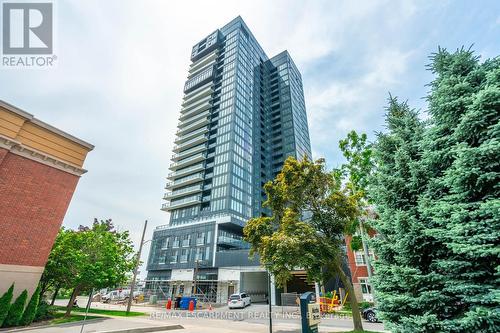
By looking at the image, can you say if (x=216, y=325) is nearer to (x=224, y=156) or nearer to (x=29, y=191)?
(x=29, y=191)

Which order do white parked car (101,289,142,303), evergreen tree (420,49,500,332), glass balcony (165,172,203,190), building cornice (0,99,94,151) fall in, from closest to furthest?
evergreen tree (420,49,500,332)
building cornice (0,99,94,151)
white parked car (101,289,142,303)
glass balcony (165,172,203,190)

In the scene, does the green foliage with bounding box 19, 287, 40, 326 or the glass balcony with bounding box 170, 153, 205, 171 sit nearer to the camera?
the green foliage with bounding box 19, 287, 40, 326

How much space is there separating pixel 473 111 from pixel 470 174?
1500 millimetres

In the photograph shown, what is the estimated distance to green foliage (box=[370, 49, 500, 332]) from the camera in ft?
17.0

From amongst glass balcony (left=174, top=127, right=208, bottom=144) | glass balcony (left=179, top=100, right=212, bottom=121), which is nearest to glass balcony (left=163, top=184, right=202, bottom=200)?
glass balcony (left=174, top=127, right=208, bottom=144)

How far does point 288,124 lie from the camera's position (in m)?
88.9


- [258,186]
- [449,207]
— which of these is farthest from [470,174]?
[258,186]

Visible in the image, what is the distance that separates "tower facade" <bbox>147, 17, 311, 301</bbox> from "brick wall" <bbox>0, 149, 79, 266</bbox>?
2162 centimetres

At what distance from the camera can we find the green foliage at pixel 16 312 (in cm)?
1415

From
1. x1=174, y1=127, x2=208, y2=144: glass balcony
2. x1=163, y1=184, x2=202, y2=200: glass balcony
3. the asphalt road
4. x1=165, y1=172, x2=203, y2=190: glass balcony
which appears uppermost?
x1=174, y1=127, x2=208, y2=144: glass balcony

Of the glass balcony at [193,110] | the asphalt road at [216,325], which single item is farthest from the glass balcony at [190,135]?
the asphalt road at [216,325]

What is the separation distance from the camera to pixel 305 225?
44.9 feet

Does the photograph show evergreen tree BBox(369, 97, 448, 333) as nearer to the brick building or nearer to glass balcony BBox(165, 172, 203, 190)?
the brick building

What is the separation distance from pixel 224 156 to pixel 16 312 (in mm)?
49886
